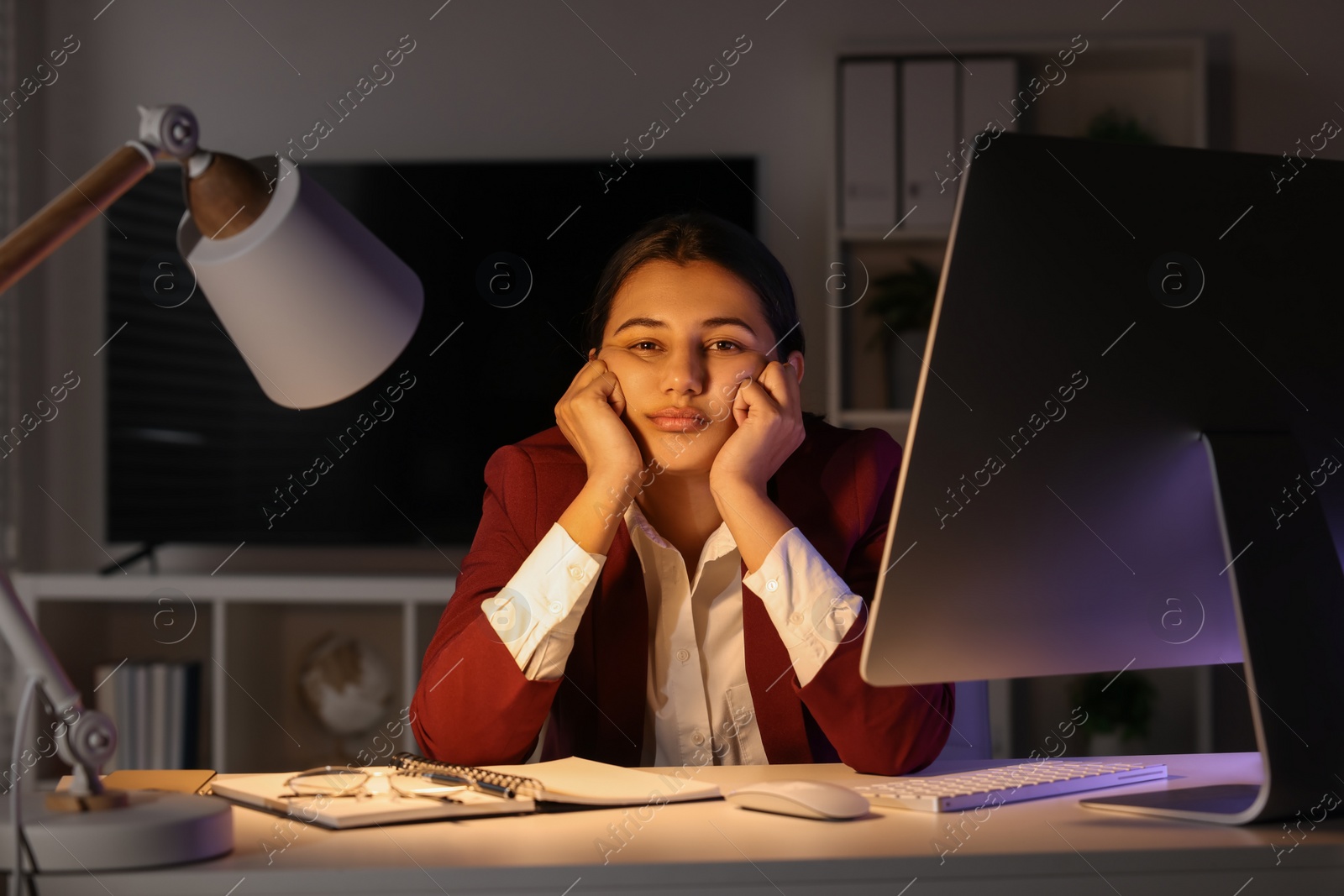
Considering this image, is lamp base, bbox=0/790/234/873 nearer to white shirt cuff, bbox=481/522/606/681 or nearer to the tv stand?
white shirt cuff, bbox=481/522/606/681

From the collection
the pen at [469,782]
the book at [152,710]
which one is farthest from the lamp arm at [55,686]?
the book at [152,710]

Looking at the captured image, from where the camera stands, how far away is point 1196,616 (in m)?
0.93

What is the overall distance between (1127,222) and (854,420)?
218cm

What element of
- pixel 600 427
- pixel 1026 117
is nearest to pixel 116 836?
pixel 600 427

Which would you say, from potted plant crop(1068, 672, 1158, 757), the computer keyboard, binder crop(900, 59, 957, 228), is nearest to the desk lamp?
the computer keyboard

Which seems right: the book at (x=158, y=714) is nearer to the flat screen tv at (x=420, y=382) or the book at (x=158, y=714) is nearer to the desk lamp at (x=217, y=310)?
the flat screen tv at (x=420, y=382)

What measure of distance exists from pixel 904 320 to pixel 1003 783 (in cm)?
218

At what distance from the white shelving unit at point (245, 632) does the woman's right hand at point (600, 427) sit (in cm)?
135

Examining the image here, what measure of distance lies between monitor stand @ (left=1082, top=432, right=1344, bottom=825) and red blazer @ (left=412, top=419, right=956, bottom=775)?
28 centimetres

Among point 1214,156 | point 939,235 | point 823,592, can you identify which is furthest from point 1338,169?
point 939,235

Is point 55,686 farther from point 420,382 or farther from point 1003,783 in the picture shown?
point 420,382

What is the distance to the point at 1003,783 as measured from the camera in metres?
0.97

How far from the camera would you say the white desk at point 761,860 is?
2.32ft

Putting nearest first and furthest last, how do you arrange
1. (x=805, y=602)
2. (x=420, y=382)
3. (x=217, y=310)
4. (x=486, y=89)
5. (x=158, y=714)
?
(x=217, y=310) < (x=805, y=602) < (x=158, y=714) < (x=420, y=382) < (x=486, y=89)
